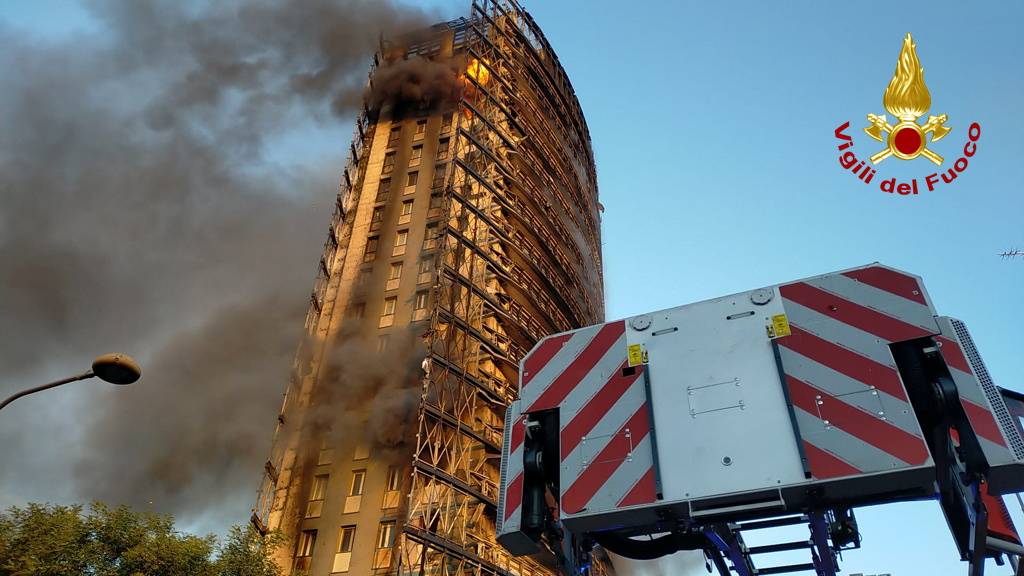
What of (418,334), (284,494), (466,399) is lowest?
(284,494)

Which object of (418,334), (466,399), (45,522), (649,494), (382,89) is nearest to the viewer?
(649,494)

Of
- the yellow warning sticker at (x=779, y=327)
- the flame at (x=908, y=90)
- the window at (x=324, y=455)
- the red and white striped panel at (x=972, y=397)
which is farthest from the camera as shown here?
the window at (x=324, y=455)

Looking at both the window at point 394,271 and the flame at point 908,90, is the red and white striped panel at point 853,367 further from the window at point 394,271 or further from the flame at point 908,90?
A: the window at point 394,271

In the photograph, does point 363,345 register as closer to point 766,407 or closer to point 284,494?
point 284,494

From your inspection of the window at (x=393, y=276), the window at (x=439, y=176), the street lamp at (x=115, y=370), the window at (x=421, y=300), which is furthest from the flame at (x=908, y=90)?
the window at (x=439, y=176)

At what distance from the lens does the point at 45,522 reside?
15.5 metres

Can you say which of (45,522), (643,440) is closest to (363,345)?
(45,522)

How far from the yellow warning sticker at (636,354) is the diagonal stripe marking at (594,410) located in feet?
0.20

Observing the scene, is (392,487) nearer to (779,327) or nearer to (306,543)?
(306,543)

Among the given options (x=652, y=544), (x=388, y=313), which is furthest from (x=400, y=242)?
(x=652, y=544)

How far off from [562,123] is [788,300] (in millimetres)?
33545

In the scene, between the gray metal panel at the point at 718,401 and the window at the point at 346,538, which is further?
the window at the point at 346,538

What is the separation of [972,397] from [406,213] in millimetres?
26077

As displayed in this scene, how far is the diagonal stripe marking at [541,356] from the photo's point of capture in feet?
24.0
